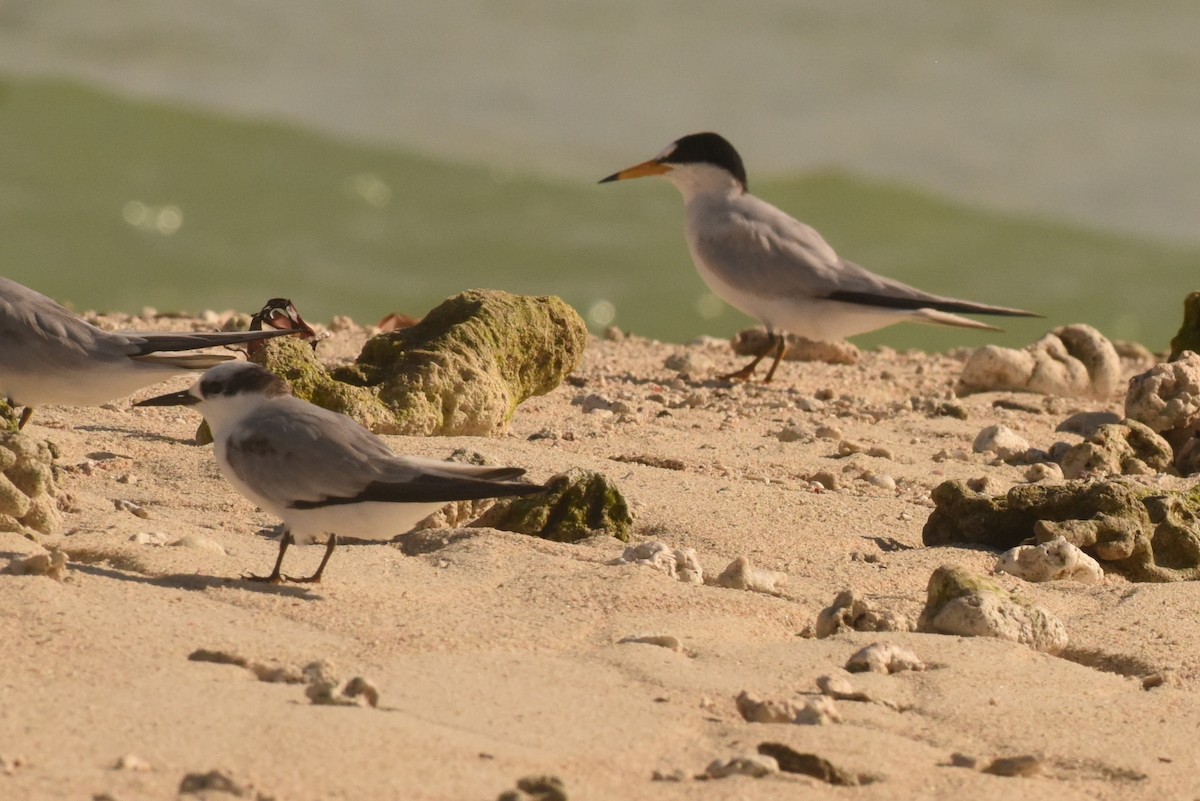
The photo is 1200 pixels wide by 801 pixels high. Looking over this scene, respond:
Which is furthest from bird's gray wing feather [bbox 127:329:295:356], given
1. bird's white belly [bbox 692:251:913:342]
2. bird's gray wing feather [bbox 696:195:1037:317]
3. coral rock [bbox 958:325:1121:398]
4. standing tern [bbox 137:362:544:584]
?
bird's gray wing feather [bbox 696:195:1037:317]

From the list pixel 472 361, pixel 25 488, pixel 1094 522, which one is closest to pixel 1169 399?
pixel 1094 522

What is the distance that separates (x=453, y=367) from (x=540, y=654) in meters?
1.84

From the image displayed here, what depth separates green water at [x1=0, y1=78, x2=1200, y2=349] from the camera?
13.8 meters

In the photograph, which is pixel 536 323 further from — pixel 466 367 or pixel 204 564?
pixel 204 564

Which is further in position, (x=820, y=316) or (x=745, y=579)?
(x=820, y=316)

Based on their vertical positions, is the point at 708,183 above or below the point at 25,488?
above

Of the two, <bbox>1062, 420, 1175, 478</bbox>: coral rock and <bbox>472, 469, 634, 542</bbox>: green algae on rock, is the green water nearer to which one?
<bbox>1062, 420, 1175, 478</bbox>: coral rock

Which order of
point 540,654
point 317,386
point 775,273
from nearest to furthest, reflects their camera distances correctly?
point 540,654, point 317,386, point 775,273

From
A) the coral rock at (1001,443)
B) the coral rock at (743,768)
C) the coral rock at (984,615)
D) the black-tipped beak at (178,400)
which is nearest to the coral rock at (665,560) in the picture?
the coral rock at (984,615)

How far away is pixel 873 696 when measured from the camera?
10.5ft

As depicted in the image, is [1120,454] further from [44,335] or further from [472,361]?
[44,335]

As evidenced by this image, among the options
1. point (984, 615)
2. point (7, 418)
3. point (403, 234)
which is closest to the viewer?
point (984, 615)

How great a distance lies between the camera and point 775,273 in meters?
7.80

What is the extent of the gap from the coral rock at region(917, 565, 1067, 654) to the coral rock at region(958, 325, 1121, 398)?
124 inches
